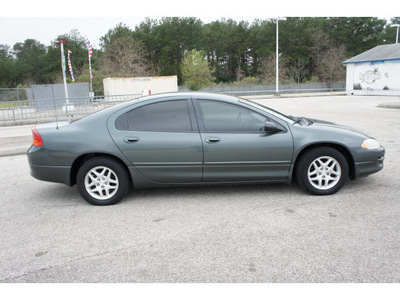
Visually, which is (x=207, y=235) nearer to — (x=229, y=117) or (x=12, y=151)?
(x=229, y=117)

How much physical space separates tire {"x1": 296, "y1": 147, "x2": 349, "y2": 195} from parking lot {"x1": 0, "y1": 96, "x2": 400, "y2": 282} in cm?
15

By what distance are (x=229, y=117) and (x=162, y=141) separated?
38.2 inches

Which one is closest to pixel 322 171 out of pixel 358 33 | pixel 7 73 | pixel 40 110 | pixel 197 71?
pixel 40 110

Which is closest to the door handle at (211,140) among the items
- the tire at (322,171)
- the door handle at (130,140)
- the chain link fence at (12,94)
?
the door handle at (130,140)

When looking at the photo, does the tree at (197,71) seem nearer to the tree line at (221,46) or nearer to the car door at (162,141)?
the tree line at (221,46)

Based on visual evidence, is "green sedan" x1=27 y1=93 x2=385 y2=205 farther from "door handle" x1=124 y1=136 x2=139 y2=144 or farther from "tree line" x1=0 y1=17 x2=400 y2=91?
"tree line" x1=0 y1=17 x2=400 y2=91

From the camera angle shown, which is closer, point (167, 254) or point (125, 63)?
point (167, 254)

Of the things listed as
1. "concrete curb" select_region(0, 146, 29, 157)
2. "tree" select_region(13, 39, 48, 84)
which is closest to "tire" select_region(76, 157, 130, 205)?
"concrete curb" select_region(0, 146, 29, 157)

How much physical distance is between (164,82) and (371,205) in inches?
1233

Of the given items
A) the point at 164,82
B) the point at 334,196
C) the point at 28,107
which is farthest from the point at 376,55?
the point at 334,196

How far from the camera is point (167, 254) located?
317 centimetres

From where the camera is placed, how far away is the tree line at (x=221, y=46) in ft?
197

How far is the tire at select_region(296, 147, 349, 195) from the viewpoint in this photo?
4.61 metres

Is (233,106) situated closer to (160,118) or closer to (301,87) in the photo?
(160,118)
